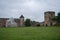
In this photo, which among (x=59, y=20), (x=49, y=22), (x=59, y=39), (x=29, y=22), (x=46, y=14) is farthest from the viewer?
(x=46, y=14)

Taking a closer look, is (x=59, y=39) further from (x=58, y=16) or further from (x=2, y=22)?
(x=2, y=22)

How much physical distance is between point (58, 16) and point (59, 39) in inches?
1822

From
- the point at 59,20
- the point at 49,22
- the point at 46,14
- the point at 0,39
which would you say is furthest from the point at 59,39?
the point at 46,14

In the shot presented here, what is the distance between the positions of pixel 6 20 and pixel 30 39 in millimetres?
60455

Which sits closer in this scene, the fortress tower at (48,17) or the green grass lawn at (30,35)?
the green grass lawn at (30,35)

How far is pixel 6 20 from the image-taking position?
72.0m

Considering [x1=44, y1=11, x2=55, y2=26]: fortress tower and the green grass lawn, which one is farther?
[x1=44, y1=11, x2=55, y2=26]: fortress tower

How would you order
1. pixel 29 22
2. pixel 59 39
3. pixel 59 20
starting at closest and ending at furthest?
pixel 59 39
pixel 59 20
pixel 29 22

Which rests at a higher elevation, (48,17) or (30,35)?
(48,17)

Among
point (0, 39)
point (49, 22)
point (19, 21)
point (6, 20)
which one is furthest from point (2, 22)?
point (0, 39)

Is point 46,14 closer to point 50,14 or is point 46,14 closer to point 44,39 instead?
point 50,14

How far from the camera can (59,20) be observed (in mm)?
54969

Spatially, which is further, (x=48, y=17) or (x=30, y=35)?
(x=48, y=17)

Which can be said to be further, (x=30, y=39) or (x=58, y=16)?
(x=58, y=16)
